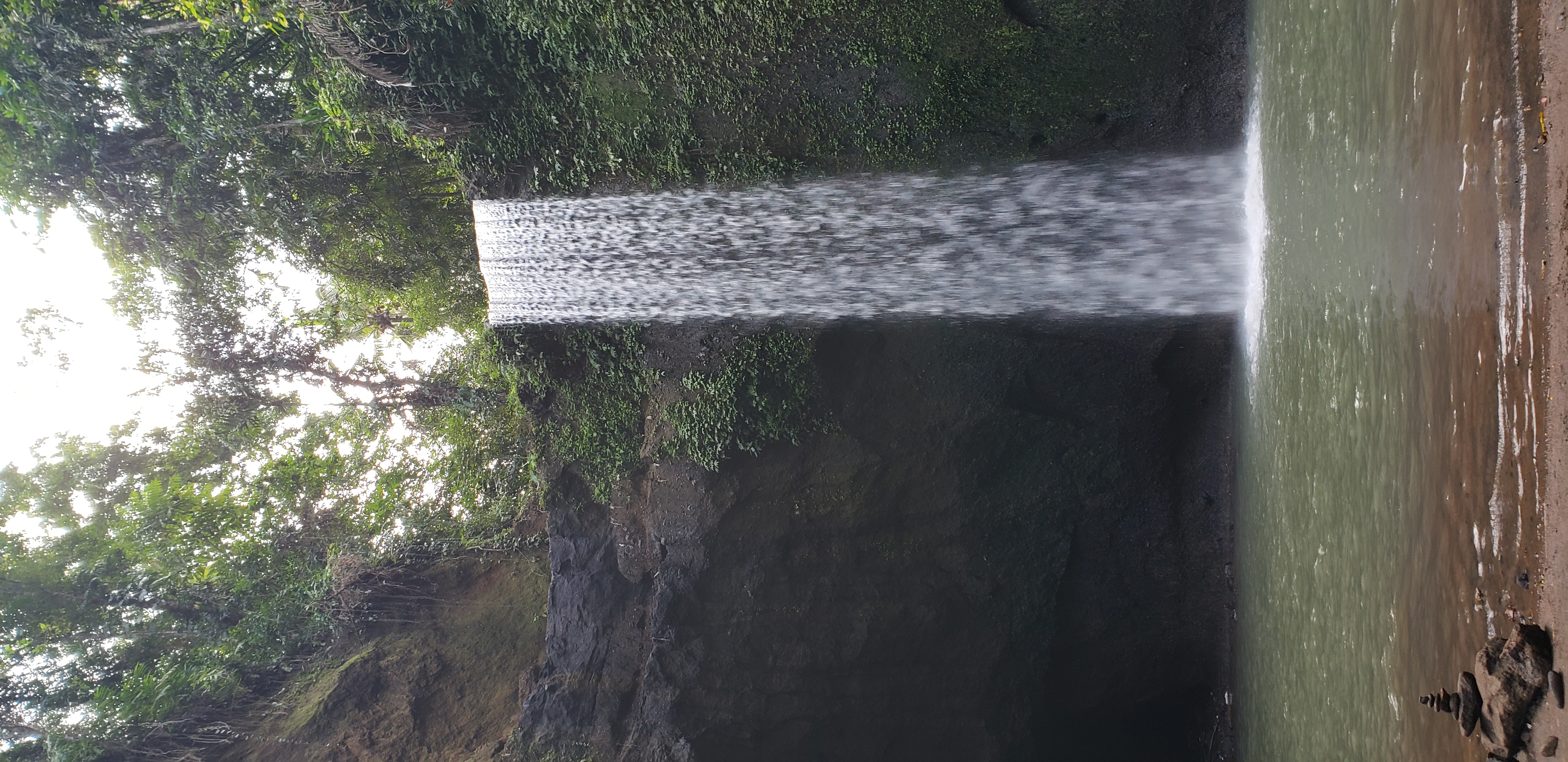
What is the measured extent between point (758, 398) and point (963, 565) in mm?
2064

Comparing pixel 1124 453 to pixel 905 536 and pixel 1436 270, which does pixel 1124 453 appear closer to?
pixel 905 536

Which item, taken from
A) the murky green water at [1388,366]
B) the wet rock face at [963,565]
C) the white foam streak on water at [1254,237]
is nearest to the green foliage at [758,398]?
the wet rock face at [963,565]

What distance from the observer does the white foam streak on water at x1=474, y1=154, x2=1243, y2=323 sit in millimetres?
6129

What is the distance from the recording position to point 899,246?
6727 millimetres

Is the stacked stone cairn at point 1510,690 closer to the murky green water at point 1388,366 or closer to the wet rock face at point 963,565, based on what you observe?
the murky green water at point 1388,366

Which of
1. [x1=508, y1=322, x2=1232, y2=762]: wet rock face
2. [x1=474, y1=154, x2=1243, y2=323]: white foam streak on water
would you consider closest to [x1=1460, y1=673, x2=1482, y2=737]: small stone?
[x1=474, y1=154, x2=1243, y2=323]: white foam streak on water

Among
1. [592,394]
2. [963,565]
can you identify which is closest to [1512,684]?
[963,565]

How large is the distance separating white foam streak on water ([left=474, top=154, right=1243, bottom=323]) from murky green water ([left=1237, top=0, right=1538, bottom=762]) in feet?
2.82

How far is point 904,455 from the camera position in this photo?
6.99 m

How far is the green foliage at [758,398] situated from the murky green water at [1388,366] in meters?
3.22

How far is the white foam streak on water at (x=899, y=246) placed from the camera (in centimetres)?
613

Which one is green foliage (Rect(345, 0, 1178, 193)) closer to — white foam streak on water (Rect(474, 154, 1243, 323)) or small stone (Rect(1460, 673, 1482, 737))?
white foam streak on water (Rect(474, 154, 1243, 323))

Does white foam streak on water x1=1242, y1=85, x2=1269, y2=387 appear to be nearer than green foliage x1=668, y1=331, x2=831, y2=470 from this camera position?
Yes

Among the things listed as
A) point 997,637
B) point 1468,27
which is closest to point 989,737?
point 997,637
